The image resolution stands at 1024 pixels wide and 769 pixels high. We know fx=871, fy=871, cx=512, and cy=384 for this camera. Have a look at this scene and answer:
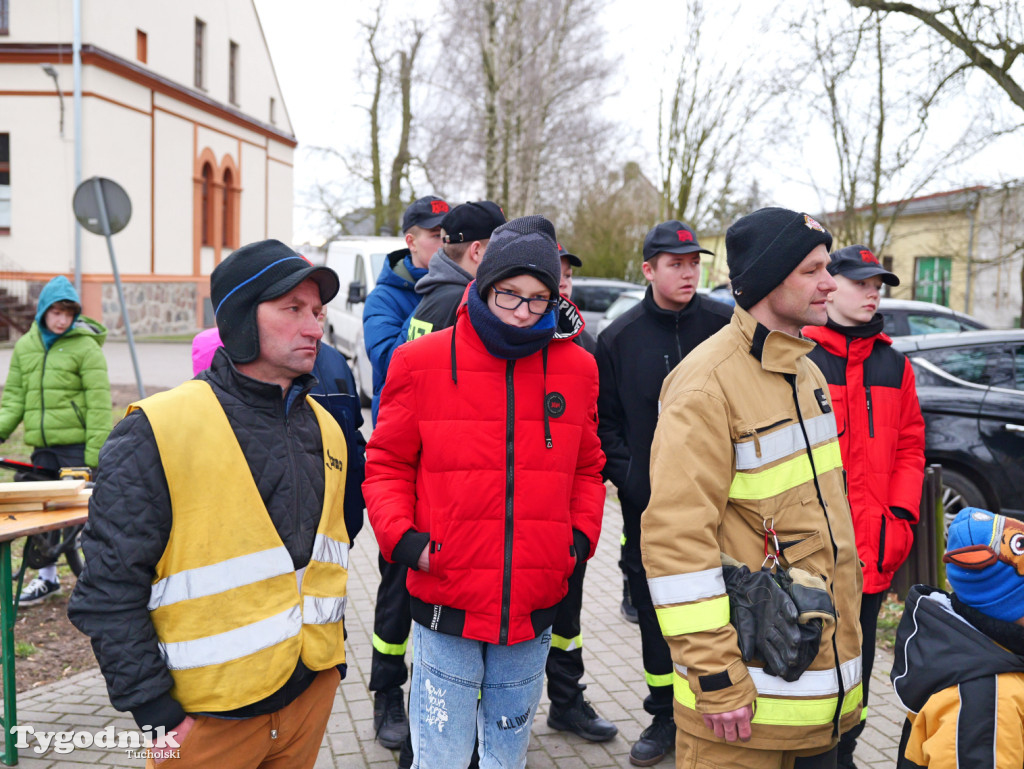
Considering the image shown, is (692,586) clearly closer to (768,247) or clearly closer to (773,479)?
(773,479)

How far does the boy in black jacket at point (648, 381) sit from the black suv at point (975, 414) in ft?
11.4

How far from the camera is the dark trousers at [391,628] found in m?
3.78

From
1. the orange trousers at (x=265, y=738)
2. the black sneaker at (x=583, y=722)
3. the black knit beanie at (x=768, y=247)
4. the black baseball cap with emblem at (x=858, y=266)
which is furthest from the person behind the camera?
the black sneaker at (x=583, y=722)

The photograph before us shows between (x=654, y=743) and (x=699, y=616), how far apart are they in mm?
1863

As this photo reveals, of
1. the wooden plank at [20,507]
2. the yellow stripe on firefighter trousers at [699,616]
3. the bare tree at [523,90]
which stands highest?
the bare tree at [523,90]

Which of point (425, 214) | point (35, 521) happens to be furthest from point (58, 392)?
point (425, 214)

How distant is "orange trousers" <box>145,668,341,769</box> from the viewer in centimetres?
214

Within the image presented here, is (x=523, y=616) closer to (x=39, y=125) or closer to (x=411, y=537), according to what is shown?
(x=411, y=537)

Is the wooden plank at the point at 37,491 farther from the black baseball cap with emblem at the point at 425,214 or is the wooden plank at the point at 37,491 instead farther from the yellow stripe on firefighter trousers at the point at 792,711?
the yellow stripe on firefighter trousers at the point at 792,711

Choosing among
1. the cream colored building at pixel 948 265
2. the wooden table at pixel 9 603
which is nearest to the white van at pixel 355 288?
the wooden table at pixel 9 603

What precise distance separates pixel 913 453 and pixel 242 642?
8.80 ft

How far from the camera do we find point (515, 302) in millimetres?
2617

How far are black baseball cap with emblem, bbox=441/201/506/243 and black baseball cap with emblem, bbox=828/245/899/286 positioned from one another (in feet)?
4.84

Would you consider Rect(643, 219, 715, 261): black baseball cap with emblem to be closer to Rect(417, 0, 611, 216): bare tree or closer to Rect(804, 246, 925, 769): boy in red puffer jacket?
Rect(804, 246, 925, 769): boy in red puffer jacket
